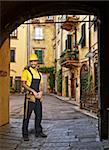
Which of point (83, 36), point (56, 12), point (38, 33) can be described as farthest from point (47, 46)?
point (56, 12)

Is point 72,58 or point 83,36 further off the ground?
point 83,36

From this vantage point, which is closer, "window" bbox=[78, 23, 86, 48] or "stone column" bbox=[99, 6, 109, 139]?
"stone column" bbox=[99, 6, 109, 139]

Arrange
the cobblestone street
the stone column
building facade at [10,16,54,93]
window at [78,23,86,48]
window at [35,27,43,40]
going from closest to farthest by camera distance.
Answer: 1. the cobblestone street
2. the stone column
3. window at [78,23,86,48]
4. building facade at [10,16,54,93]
5. window at [35,27,43,40]

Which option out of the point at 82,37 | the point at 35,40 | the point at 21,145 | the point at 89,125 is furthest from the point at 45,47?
the point at 21,145

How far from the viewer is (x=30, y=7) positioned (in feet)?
33.0

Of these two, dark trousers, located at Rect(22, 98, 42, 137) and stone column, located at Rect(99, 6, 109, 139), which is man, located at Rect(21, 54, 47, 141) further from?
stone column, located at Rect(99, 6, 109, 139)

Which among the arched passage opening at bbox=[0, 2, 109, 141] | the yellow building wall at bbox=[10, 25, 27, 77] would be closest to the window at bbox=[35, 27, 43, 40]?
the yellow building wall at bbox=[10, 25, 27, 77]

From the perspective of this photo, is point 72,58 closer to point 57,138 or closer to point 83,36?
point 83,36

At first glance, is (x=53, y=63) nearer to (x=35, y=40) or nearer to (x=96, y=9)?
(x=35, y=40)

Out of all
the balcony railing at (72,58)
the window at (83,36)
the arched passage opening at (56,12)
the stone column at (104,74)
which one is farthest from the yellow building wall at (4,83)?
the balcony railing at (72,58)

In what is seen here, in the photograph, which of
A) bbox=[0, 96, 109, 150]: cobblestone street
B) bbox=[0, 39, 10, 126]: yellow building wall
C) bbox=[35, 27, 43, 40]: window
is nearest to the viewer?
bbox=[0, 96, 109, 150]: cobblestone street

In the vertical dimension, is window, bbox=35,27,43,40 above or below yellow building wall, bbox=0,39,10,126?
above

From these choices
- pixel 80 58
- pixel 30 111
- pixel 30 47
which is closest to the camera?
pixel 30 111

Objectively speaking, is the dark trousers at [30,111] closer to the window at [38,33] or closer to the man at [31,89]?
the man at [31,89]
